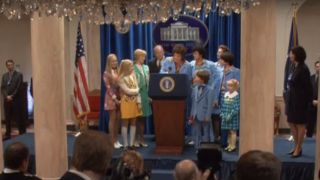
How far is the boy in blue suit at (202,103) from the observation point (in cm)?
688

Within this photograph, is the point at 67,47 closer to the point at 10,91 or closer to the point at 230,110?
the point at 10,91

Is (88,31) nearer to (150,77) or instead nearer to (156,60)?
(156,60)

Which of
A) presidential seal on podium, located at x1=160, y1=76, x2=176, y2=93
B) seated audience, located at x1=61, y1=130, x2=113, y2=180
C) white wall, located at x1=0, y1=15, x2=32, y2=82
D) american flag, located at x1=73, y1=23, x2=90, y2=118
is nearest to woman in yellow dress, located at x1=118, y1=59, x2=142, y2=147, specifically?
presidential seal on podium, located at x1=160, y1=76, x2=176, y2=93

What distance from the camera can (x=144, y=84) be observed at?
7.38 m

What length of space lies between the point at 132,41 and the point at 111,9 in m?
3.61

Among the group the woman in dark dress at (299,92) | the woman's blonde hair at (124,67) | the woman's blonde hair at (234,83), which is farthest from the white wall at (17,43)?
the woman in dark dress at (299,92)

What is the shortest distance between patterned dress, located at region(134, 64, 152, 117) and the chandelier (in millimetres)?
1669

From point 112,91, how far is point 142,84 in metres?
0.43

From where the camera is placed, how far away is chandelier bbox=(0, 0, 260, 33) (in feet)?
17.7

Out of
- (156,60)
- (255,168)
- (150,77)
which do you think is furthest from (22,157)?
(156,60)

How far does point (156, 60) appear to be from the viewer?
7750 mm

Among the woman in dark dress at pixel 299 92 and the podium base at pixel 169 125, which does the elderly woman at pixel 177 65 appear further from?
the woman in dark dress at pixel 299 92

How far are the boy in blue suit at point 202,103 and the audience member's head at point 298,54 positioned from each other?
1.12 meters

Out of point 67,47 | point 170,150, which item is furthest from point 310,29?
point 67,47
